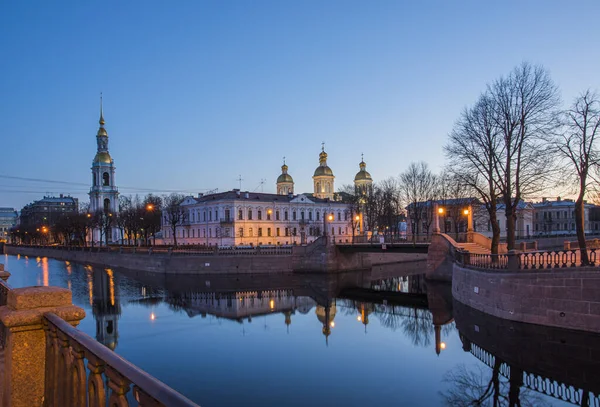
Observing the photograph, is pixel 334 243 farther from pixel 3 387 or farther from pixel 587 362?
pixel 3 387

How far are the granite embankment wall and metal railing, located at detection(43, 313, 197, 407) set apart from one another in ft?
63.3

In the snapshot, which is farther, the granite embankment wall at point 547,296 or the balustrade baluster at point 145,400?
the granite embankment wall at point 547,296

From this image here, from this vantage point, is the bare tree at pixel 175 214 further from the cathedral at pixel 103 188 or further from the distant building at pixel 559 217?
the distant building at pixel 559 217

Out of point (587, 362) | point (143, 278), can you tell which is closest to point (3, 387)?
point (587, 362)

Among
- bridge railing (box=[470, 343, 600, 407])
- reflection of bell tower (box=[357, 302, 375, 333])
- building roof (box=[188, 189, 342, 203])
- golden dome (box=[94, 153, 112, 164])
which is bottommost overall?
reflection of bell tower (box=[357, 302, 375, 333])

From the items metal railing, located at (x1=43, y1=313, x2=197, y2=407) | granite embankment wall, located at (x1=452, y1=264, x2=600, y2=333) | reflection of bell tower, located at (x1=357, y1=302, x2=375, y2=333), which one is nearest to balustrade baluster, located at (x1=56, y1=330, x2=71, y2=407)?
metal railing, located at (x1=43, y1=313, x2=197, y2=407)

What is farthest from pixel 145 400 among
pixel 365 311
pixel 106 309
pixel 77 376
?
pixel 106 309

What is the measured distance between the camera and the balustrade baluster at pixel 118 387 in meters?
3.88

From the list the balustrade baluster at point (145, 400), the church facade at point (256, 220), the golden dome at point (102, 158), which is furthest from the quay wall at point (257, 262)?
the golden dome at point (102, 158)

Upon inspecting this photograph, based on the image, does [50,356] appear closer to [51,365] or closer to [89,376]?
[51,365]

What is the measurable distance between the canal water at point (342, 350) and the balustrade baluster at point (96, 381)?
1155 centimetres

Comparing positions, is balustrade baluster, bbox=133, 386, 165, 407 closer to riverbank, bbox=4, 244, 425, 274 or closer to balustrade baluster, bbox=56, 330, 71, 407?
balustrade baluster, bbox=56, 330, 71, 407

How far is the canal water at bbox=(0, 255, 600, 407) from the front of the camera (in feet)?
52.1

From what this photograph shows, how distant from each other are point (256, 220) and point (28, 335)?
266ft
